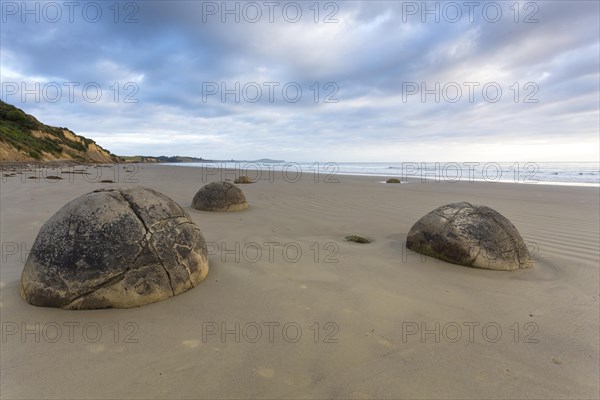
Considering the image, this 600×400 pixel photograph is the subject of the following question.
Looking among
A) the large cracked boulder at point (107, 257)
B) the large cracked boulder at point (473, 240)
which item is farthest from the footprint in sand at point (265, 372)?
the large cracked boulder at point (473, 240)

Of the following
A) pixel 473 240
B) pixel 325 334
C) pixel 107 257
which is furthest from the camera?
pixel 473 240

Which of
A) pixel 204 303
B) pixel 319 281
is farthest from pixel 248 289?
pixel 319 281

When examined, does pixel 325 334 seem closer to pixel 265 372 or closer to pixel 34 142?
pixel 265 372

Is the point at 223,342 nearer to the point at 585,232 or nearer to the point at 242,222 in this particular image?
the point at 242,222

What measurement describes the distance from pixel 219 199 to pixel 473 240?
504 cm

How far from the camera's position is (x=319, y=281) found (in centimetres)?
346

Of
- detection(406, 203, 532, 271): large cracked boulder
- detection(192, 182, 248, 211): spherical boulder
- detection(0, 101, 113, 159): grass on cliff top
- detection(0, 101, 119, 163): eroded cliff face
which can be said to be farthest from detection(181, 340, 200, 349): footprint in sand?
detection(0, 101, 113, 159): grass on cliff top

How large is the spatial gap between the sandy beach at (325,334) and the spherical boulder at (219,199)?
2974 mm

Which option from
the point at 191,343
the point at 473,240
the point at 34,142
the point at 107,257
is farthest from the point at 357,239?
the point at 34,142

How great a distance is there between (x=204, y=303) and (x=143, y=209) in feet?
3.33

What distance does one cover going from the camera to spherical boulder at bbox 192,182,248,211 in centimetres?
723

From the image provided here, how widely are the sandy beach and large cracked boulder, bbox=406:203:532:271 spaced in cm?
17

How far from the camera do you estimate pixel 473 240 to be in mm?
4039

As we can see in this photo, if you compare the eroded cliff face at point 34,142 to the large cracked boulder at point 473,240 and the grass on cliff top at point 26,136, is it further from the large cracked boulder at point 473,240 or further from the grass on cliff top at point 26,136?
the large cracked boulder at point 473,240
